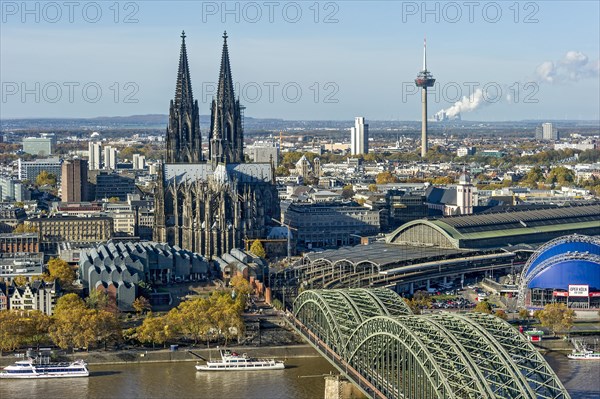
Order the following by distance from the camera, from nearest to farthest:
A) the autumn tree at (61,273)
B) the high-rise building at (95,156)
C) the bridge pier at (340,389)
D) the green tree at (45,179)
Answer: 1. the bridge pier at (340,389)
2. the autumn tree at (61,273)
3. the green tree at (45,179)
4. the high-rise building at (95,156)

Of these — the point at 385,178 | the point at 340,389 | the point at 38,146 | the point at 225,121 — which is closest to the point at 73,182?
the point at 225,121

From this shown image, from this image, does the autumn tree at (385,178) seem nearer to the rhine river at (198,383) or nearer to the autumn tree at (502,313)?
the autumn tree at (502,313)

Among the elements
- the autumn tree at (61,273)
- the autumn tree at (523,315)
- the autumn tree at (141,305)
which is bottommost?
the autumn tree at (523,315)

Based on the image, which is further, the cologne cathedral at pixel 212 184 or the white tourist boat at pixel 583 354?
the cologne cathedral at pixel 212 184

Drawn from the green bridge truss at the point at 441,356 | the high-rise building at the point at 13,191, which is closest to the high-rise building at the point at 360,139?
the high-rise building at the point at 13,191

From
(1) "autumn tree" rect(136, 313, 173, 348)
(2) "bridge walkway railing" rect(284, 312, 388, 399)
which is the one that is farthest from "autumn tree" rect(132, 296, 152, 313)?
(2) "bridge walkway railing" rect(284, 312, 388, 399)
